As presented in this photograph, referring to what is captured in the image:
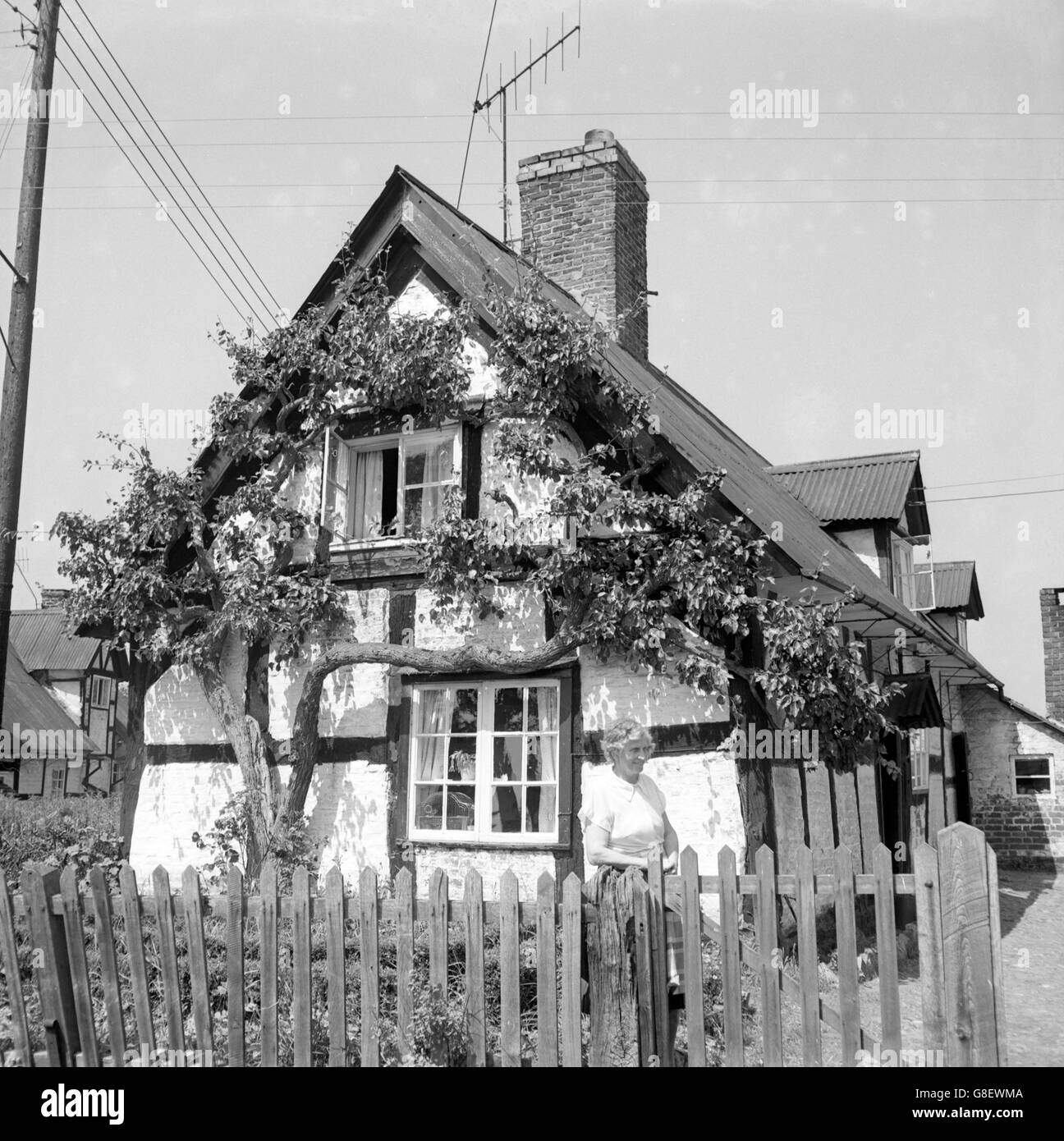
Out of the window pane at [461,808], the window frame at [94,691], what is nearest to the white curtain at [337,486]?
the window pane at [461,808]

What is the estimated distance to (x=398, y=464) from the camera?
10516mm

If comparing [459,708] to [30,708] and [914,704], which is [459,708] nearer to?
[914,704]

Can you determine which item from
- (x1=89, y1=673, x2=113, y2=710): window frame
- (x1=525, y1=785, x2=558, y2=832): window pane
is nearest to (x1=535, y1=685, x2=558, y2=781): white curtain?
(x1=525, y1=785, x2=558, y2=832): window pane

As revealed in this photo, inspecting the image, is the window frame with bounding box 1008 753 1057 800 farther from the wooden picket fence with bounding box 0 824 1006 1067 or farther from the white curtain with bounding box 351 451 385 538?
the wooden picket fence with bounding box 0 824 1006 1067

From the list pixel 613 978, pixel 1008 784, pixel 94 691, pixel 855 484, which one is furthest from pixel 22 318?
pixel 94 691

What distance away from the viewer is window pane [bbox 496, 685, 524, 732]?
9523mm

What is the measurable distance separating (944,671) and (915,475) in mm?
3601

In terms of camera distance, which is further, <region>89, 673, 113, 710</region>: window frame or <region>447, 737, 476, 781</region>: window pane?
<region>89, 673, 113, 710</region>: window frame

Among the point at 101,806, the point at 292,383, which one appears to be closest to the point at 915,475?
the point at 292,383

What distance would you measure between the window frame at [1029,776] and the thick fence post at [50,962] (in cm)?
1732

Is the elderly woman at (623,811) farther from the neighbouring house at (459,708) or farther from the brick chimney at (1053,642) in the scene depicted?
the brick chimney at (1053,642)

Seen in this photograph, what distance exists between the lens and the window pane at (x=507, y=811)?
9336mm

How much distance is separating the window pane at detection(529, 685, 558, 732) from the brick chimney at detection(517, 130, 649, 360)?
5.60m
